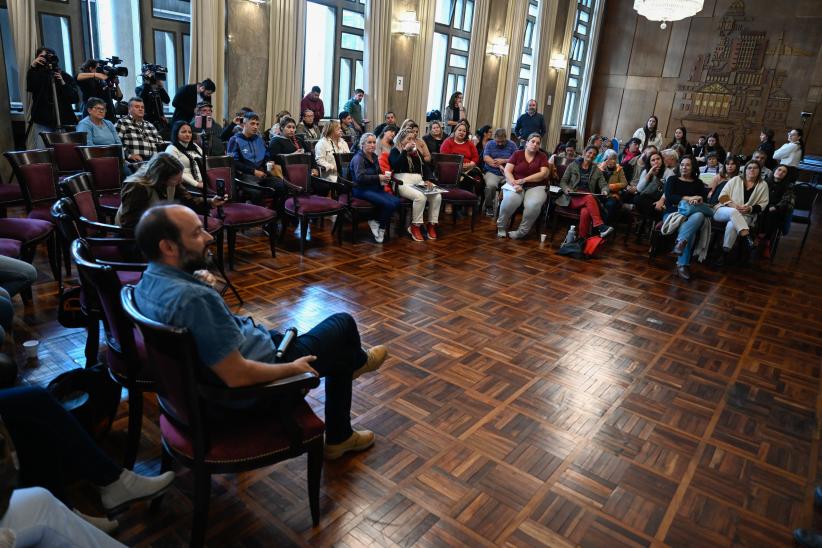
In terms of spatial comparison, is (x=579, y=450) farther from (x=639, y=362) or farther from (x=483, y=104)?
(x=483, y=104)

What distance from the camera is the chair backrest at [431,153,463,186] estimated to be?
655 cm

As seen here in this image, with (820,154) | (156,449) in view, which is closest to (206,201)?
(156,449)

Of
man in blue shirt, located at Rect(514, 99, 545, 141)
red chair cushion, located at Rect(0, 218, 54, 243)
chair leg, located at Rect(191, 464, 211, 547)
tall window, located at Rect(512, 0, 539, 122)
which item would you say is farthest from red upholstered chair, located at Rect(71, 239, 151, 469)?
tall window, located at Rect(512, 0, 539, 122)

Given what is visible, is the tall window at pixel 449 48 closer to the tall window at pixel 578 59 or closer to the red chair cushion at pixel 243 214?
the tall window at pixel 578 59

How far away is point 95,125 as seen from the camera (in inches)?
198

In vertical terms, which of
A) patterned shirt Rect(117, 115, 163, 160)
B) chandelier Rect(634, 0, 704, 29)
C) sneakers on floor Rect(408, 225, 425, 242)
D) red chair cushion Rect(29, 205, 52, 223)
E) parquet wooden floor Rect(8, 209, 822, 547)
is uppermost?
chandelier Rect(634, 0, 704, 29)

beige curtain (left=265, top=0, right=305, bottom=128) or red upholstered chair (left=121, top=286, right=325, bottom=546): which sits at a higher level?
beige curtain (left=265, top=0, right=305, bottom=128)

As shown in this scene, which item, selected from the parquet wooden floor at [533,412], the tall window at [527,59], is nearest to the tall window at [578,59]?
the tall window at [527,59]

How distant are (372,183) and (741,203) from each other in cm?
397

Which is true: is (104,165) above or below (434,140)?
below

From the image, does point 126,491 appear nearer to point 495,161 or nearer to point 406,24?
point 495,161

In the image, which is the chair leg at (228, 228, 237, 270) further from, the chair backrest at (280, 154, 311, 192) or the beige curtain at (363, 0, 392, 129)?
the beige curtain at (363, 0, 392, 129)

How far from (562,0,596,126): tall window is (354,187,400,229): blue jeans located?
10.8m

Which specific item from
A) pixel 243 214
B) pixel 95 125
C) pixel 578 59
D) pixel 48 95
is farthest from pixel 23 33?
pixel 578 59
